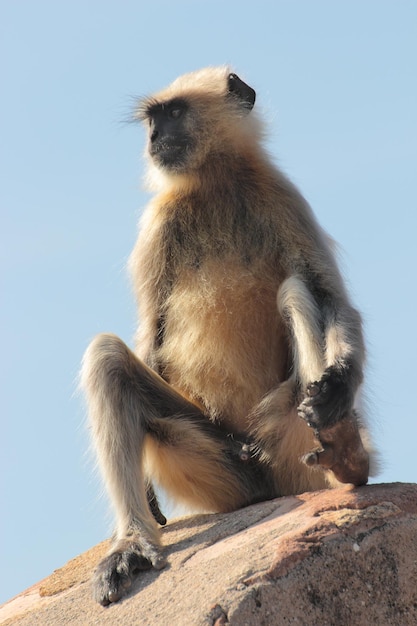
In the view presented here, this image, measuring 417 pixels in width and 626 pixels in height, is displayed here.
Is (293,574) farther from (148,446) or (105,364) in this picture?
(105,364)

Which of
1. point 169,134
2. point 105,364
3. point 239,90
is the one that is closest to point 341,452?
point 105,364

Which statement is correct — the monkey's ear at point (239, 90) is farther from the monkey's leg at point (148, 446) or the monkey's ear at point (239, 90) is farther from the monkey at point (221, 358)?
the monkey's leg at point (148, 446)

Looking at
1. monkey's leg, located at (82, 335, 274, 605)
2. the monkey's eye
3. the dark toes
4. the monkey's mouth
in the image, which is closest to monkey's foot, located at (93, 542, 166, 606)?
the dark toes

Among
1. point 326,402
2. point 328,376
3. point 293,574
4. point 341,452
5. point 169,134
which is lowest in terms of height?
point 293,574

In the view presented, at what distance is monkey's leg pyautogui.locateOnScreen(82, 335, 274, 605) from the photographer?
4922mm

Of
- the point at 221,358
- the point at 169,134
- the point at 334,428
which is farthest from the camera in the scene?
the point at 169,134

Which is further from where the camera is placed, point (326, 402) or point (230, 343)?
point (230, 343)

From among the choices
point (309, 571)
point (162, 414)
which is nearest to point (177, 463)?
point (162, 414)

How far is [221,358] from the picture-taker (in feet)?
17.8

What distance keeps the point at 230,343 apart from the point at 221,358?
92 mm

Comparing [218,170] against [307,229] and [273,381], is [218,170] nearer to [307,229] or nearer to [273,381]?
[307,229]

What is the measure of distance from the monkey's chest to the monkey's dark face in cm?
89

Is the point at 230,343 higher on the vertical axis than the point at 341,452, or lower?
higher

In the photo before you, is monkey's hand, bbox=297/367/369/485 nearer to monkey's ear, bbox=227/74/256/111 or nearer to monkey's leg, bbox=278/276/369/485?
monkey's leg, bbox=278/276/369/485
